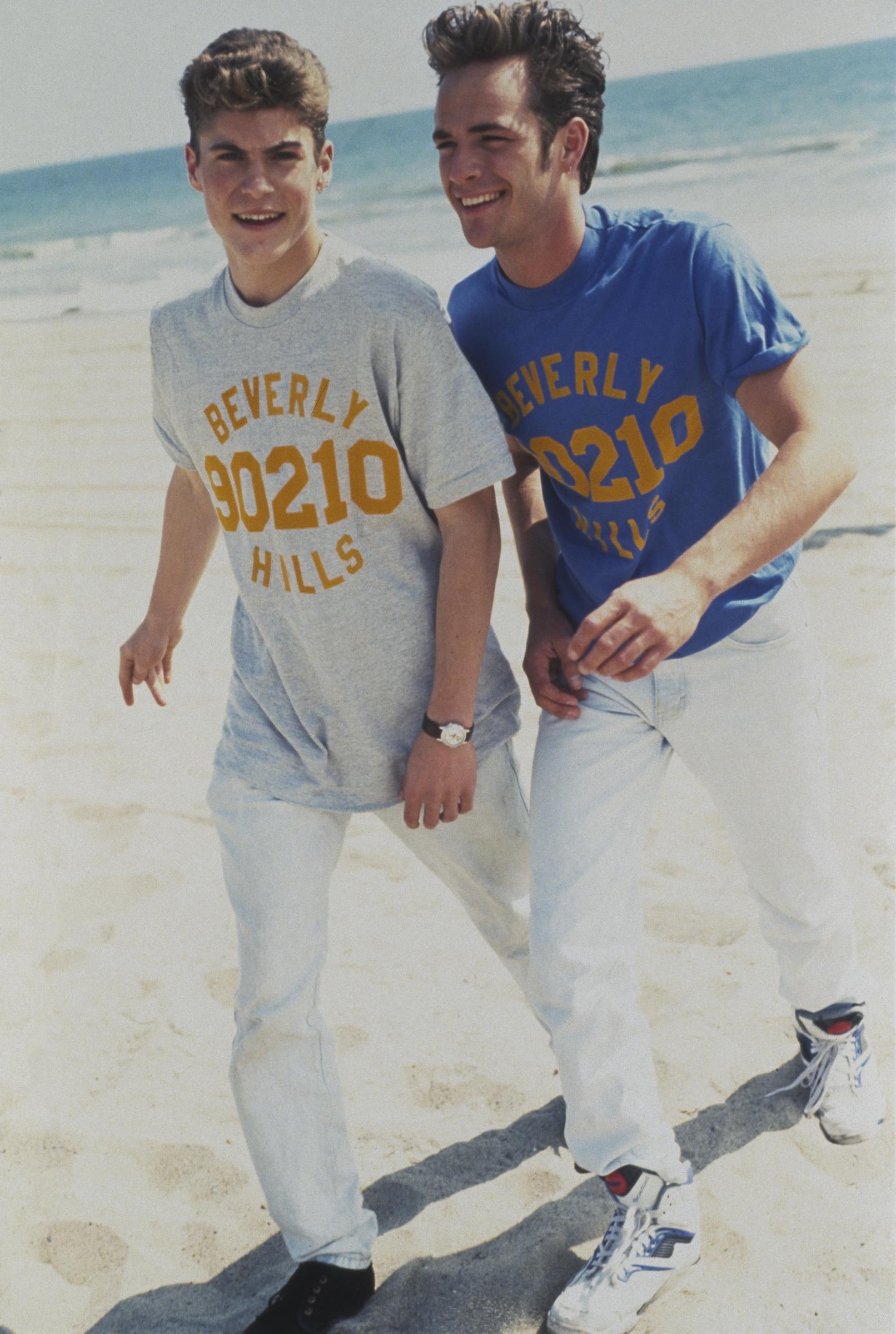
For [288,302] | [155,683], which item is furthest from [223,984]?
[288,302]

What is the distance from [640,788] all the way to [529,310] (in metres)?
0.93

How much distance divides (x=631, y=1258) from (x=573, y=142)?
2067 mm

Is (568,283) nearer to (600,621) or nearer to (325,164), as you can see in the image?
(325,164)

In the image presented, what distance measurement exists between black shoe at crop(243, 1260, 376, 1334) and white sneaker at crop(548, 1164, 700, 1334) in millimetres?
380

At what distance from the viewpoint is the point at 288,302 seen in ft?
7.05

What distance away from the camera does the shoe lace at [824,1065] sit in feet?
9.00

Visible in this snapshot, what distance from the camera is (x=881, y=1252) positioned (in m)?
2.36

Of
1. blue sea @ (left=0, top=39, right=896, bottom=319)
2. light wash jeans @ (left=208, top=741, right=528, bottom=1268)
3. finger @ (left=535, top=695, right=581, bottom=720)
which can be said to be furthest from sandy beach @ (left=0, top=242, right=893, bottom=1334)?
blue sea @ (left=0, top=39, right=896, bottom=319)

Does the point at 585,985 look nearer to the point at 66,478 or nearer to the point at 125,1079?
the point at 125,1079

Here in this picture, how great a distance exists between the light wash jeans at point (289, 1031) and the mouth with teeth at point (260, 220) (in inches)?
38.7

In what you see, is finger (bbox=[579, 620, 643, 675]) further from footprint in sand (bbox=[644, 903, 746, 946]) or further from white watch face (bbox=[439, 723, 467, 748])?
footprint in sand (bbox=[644, 903, 746, 946])

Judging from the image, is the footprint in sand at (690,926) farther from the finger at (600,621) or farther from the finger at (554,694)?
the finger at (600,621)

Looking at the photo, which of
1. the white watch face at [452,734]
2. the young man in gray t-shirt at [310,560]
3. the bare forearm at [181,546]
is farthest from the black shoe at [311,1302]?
the bare forearm at [181,546]

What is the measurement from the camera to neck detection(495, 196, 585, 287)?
2287 millimetres
